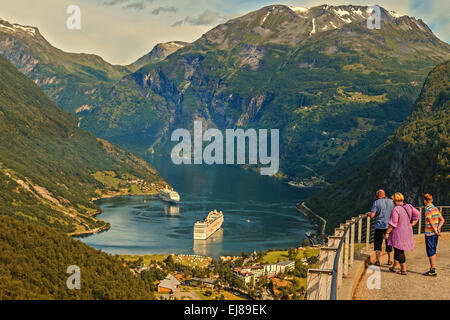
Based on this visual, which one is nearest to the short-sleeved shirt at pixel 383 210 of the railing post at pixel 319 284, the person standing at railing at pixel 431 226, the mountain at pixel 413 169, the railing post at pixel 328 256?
the person standing at railing at pixel 431 226

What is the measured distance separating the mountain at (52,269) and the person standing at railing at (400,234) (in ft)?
179

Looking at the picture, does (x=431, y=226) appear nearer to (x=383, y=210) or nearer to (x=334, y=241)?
(x=383, y=210)

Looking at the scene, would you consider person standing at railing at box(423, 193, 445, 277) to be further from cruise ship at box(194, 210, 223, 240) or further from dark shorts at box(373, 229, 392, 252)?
cruise ship at box(194, 210, 223, 240)

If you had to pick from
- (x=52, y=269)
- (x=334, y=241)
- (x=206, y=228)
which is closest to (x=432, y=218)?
(x=334, y=241)

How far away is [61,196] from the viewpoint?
19000 centimetres

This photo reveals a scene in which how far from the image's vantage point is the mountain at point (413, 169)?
12743 centimetres

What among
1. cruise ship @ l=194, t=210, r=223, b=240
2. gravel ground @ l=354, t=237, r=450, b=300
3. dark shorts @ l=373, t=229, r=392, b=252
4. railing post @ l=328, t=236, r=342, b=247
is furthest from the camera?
cruise ship @ l=194, t=210, r=223, b=240

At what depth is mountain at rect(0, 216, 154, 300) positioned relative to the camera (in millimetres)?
76637

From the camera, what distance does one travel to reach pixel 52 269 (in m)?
84.0

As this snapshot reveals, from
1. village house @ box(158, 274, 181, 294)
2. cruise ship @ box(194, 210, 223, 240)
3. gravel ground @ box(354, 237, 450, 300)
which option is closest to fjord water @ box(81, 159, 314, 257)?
cruise ship @ box(194, 210, 223, 240)

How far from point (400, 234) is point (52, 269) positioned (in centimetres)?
6804

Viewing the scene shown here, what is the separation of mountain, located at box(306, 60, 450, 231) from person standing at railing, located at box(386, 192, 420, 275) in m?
92.9

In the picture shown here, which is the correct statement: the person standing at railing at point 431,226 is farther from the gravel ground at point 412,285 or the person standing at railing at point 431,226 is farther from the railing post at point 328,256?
the railing post at point 328,256

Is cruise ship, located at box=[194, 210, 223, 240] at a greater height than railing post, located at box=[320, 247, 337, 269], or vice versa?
railing post, located at box=[320, 247, 337, 269]
